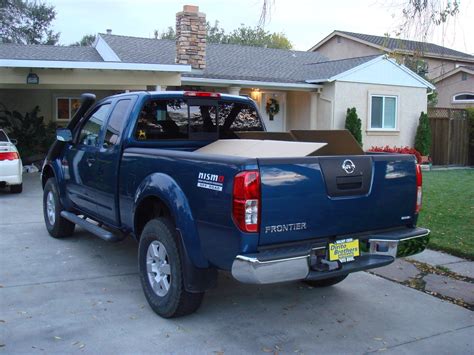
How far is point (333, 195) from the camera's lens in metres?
4.11

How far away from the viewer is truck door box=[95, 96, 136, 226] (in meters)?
5.54

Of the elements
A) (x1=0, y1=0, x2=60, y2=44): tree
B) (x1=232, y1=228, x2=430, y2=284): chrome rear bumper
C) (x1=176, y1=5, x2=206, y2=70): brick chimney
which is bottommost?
(x1=232, y1=228, x2=430, y2=284): chrome rear bumper

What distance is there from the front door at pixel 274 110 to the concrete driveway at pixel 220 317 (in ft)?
46.4

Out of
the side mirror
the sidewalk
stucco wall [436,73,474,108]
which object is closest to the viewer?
the sidewalk

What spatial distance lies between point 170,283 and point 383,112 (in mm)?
16443

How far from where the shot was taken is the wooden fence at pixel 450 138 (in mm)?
19953

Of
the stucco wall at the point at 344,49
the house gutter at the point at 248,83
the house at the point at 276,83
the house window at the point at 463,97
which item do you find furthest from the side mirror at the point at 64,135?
the house window at the point at 463,97

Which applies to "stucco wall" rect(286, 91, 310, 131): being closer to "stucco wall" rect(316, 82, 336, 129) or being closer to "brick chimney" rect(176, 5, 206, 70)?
"stucco wall" rect(316, 82, 336, 129)

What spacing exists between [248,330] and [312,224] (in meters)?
1.17

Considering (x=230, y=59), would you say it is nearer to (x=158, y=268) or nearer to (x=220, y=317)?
(x=158, y=268)

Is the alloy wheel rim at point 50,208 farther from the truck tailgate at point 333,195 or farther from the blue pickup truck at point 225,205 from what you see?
the truck tailgate at point 333,195

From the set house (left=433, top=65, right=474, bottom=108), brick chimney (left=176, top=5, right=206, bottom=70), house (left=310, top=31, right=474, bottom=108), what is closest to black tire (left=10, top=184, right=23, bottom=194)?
brick chimney (left=176, top=5, right=206, bottom=70)

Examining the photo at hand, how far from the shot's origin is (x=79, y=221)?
255 inches

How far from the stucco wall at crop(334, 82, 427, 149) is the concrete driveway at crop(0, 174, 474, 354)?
516 inches
